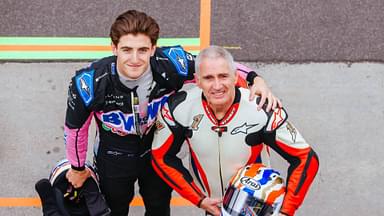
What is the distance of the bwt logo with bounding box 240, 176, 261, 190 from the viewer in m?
3.50

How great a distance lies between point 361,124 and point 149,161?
2.65 meters

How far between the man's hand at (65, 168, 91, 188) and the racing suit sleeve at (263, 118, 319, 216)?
1.39 m

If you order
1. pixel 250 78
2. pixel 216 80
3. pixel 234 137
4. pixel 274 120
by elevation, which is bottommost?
pixel 234 137

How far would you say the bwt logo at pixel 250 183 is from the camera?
3498mm

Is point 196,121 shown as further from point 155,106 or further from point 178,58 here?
point 178,58

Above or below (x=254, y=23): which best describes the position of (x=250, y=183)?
below

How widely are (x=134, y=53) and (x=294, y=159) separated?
124 centimetres

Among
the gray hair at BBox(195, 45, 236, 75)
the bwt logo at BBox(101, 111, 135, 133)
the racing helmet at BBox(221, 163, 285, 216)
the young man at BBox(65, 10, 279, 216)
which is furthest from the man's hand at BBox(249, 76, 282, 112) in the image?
the bwt logo at BBox(101, 111, 135, 133)

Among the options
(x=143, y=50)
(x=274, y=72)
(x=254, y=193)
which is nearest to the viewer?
(x=254, y=193)

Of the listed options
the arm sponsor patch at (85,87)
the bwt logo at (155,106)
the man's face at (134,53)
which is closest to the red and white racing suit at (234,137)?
the bwt logo at (155,106)

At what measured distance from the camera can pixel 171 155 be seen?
392 cm

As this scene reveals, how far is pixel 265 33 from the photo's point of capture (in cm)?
653

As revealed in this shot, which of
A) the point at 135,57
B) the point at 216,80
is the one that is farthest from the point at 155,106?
the point at 216,80

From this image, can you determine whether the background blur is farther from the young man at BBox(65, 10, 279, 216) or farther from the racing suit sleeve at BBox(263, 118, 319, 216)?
the racing suit sleeve at BBox(263, 118, 319, 216)
